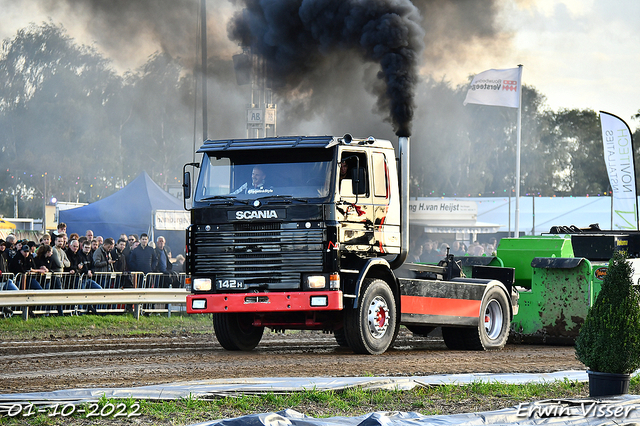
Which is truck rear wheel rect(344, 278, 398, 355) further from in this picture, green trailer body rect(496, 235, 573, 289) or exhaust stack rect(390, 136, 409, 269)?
green trailer body rect(496, 235, 573, 289)

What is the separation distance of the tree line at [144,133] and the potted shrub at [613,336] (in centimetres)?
3551

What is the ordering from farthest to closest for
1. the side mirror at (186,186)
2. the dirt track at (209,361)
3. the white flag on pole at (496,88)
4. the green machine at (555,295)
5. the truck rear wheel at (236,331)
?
the white flag on pole at (496,88), the green machine at (555,295), the truck rear wheel at (236,331), the side mirror at (186,186), the dirt track at (209,361)

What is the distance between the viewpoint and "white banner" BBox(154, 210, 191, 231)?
26.2 m

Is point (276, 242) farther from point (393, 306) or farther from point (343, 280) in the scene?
point (393, 306)

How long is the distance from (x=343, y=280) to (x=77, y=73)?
50.2 metres

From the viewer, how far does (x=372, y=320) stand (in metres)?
11.2

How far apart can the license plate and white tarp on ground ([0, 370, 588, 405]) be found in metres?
2.93

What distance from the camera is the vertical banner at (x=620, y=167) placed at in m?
27.1

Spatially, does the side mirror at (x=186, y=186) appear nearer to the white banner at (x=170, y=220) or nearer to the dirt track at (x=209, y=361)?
the dirt track at (x=209, y=361)

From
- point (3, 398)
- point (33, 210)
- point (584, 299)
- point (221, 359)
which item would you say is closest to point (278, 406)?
point (3, 398)

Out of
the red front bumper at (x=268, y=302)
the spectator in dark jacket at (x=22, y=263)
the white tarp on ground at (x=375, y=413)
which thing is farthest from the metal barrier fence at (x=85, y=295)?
the white tarp on ground at (x=375, y=413)

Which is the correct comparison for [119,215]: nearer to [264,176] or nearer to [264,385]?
[264,176]

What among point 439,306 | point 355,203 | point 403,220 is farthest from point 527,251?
point 355,203

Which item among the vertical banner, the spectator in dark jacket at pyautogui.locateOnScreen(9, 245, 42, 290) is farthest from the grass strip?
the vertical banner
